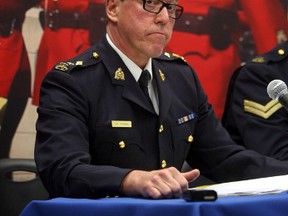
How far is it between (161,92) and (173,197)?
71 centimetres

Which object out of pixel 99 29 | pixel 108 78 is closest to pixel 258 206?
pixel 108 78

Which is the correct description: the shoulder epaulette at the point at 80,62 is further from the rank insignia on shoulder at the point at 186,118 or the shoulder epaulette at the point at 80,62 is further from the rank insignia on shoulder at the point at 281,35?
the rank insignia on shoulder at the point at 281,35

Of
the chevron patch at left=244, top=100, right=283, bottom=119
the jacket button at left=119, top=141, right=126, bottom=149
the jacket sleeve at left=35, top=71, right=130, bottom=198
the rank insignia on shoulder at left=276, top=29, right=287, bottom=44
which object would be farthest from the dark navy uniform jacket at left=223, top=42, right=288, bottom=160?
the jacket sleeve at left=35, top=71, right=130, bottom=198

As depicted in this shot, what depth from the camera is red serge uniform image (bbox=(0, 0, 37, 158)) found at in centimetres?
233

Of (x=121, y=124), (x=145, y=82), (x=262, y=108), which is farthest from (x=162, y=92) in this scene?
(x=262, y=108)

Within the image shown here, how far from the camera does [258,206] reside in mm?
1094

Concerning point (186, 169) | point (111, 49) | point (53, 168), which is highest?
point (111, 49)

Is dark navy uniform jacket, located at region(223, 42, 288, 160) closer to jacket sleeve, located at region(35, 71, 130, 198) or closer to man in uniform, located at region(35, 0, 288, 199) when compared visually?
man in uniform, located at region(35, 0, 288, 199)

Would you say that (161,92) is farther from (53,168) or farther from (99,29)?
(99,29)

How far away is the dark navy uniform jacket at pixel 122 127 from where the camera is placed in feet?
5.08

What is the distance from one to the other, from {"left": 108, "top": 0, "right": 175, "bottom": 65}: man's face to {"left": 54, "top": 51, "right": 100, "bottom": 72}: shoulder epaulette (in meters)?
0.09

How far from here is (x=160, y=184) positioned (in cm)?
120

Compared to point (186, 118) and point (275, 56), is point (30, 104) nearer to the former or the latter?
point (186, 118)

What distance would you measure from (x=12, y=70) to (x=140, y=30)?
751 millimetres
